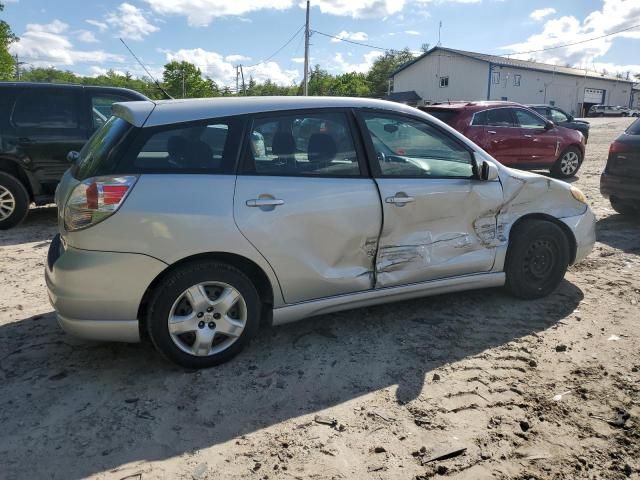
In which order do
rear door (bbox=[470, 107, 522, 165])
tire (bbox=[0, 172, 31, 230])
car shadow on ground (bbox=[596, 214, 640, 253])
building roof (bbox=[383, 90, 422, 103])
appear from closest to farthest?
car shadow on ground (bbox=[596, 214, 640, 253])
tire (bbox=[0, 172, 31, 230])
rear door (bbox=[470, 107, 522, 165])
building roof (bbox=[383, 90, 422, 103])

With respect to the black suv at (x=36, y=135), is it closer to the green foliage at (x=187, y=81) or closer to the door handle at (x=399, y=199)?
the door handle at (x=399, y=199)

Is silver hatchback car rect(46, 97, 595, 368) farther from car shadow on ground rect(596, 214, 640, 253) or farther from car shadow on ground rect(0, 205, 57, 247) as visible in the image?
car shadow on ground rect(0, 205, 57, 247)

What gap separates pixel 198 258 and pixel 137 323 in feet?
1.73

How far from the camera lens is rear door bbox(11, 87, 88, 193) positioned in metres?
6.59

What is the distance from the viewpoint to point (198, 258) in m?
3.09

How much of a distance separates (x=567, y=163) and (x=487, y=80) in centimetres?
3736

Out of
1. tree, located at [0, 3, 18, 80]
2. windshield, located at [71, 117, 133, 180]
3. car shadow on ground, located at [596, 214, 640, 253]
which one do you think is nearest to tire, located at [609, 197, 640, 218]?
car shadow on ground, located at [596, 214, 640, 253]

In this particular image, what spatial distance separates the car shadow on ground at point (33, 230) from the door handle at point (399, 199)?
4.76 meters

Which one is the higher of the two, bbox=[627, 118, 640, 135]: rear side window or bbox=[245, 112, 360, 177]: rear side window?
bbox=[627, 118, 640, 135]: rear side window

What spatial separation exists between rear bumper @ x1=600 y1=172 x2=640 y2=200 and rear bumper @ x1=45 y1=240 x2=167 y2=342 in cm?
649

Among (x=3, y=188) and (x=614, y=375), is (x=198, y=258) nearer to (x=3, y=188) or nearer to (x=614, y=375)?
(x=614, y=375)

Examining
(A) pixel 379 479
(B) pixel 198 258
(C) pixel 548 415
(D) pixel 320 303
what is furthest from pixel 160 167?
(C) pixel 548 415

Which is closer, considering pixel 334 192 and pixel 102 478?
pixel 102 478

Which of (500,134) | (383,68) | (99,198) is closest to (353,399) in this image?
(99,198)
